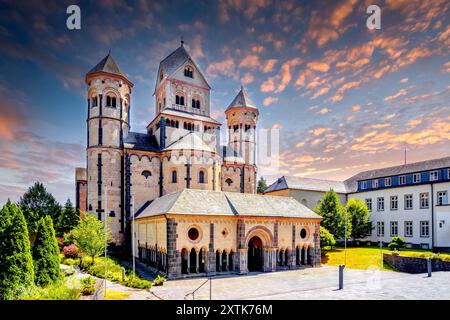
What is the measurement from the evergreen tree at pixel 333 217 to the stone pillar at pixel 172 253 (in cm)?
2836

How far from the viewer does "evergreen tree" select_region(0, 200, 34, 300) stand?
15869mm

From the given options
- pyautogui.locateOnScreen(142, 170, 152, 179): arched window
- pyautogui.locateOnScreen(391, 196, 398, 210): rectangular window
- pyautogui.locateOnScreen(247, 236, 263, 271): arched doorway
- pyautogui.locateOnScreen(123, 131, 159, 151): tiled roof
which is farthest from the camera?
pyautogui.locateOnScreen(391, 196, 398, 210): rectangular window

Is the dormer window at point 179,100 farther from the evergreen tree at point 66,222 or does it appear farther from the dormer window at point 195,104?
the evergreen tree at point 66,222

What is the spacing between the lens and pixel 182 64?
5203 cm

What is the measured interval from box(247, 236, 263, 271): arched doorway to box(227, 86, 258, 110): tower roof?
32855mm

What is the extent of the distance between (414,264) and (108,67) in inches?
1916

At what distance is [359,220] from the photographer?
5072 centimetres

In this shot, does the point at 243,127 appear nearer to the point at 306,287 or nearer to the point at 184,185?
the point at 184,185

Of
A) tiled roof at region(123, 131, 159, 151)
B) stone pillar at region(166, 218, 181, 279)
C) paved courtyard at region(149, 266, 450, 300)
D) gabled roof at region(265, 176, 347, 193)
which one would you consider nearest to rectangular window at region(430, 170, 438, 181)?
gabled roof at region(265, 176, 347, 193)

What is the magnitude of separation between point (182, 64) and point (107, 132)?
19.0 m

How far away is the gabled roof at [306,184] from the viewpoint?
191ft

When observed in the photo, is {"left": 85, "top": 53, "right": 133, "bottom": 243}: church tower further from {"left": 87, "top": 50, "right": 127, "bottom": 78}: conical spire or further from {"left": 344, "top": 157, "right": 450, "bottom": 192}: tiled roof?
{"left": 344, "top": 157, "right": 450, "bottom": 192}: tiled roof

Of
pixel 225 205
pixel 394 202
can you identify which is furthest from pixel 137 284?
pixel 394 202

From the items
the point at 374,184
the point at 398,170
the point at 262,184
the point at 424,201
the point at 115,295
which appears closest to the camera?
the point at 115,295
